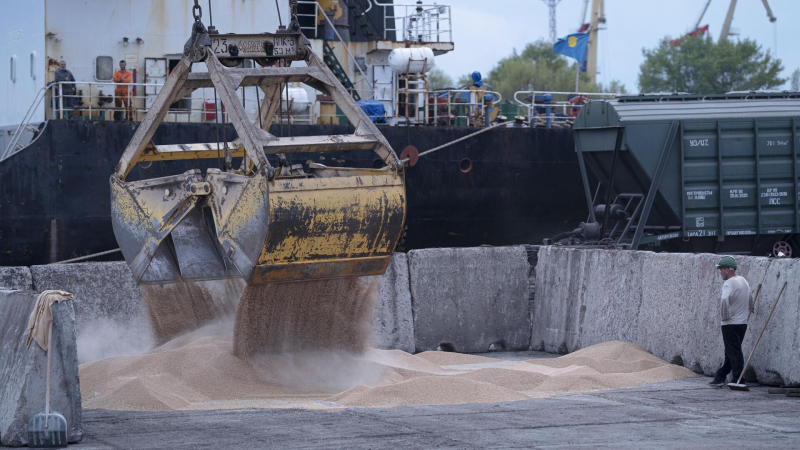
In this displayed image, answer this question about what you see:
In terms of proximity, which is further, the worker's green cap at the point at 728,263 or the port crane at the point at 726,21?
A: the port crane at the point at 726,21

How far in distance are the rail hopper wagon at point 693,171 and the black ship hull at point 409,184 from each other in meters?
3.11

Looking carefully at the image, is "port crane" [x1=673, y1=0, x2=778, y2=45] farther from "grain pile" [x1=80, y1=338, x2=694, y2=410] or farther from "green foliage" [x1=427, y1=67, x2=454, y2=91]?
"grain pile" [x1=80, y1=338, x2=694, y2=410]

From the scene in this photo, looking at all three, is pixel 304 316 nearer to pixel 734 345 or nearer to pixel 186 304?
pixel 186 304

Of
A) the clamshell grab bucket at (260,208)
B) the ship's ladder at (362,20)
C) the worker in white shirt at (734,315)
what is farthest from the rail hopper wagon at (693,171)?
the clamshell grab bucket at (260,208)

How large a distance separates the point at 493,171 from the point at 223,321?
393 inches

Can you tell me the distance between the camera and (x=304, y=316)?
10422 millimetres

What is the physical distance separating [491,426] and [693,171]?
10.4 m

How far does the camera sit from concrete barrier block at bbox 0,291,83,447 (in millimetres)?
7434

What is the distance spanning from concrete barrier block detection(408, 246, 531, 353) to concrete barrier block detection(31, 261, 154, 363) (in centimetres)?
366

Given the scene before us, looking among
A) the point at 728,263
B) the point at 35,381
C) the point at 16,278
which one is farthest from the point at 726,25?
the point at 35,381

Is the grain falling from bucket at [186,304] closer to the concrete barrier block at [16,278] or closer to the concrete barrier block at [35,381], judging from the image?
the concrete barrier block at [16,278]

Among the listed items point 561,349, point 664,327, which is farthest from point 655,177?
point 664,327

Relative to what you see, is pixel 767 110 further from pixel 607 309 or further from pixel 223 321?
pixel 223 321

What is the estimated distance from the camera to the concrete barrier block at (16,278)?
11516mm
